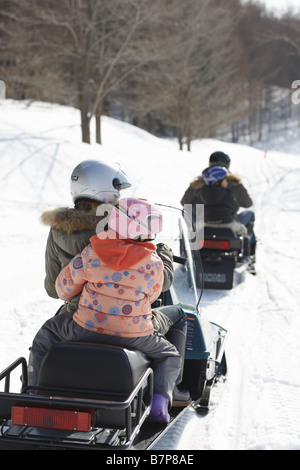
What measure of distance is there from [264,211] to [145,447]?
11577 millimetres

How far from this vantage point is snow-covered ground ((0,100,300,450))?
370 centimetres

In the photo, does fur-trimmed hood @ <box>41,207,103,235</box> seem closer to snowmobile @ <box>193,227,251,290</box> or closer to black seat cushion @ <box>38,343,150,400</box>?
black seat cushion @ <box>38,343,150,400</box>

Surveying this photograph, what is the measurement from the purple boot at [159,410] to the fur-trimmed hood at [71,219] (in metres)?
1.01

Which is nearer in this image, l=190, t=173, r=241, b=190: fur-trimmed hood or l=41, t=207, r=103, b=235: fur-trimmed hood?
l=41, t=207, r=103, b=235: fur-trimmed hood

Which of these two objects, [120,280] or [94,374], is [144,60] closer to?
[120,280]

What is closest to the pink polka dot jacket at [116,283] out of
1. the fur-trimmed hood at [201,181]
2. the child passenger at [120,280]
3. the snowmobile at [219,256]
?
the child passenger at [120,280]

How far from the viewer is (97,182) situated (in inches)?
135

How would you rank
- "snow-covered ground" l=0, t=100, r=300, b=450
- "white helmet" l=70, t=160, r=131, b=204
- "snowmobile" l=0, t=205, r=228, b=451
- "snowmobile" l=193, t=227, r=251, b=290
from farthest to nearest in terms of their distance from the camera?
"snowmobile" l=193, t=227, r=251, b=290
"snow-covered ground" l=0, t=100, r=300, b=450
"white helmet" l=70, t=160, r=131, b=204
"snowmobile" l=0, t=205, r=228, b=451

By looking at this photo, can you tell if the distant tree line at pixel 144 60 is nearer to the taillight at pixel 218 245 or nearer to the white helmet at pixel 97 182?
the taillight at pixel 218 245

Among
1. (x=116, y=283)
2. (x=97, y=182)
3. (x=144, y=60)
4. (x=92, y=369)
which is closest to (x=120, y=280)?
(x=116, y=283)

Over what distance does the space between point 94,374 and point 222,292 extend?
177 inches

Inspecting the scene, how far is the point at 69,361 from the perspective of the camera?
2.69m

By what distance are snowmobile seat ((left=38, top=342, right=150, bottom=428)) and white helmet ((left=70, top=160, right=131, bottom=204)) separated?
1039 millimetres

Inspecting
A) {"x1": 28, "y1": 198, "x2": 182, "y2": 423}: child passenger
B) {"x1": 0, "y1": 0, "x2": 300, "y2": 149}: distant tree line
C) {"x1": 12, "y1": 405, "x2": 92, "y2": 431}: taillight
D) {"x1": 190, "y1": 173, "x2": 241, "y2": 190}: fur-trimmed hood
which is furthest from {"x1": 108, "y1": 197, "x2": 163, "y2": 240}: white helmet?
{"x1": 0, "y1": 0, "x2": 300, "y2": 149}: distant tree line
